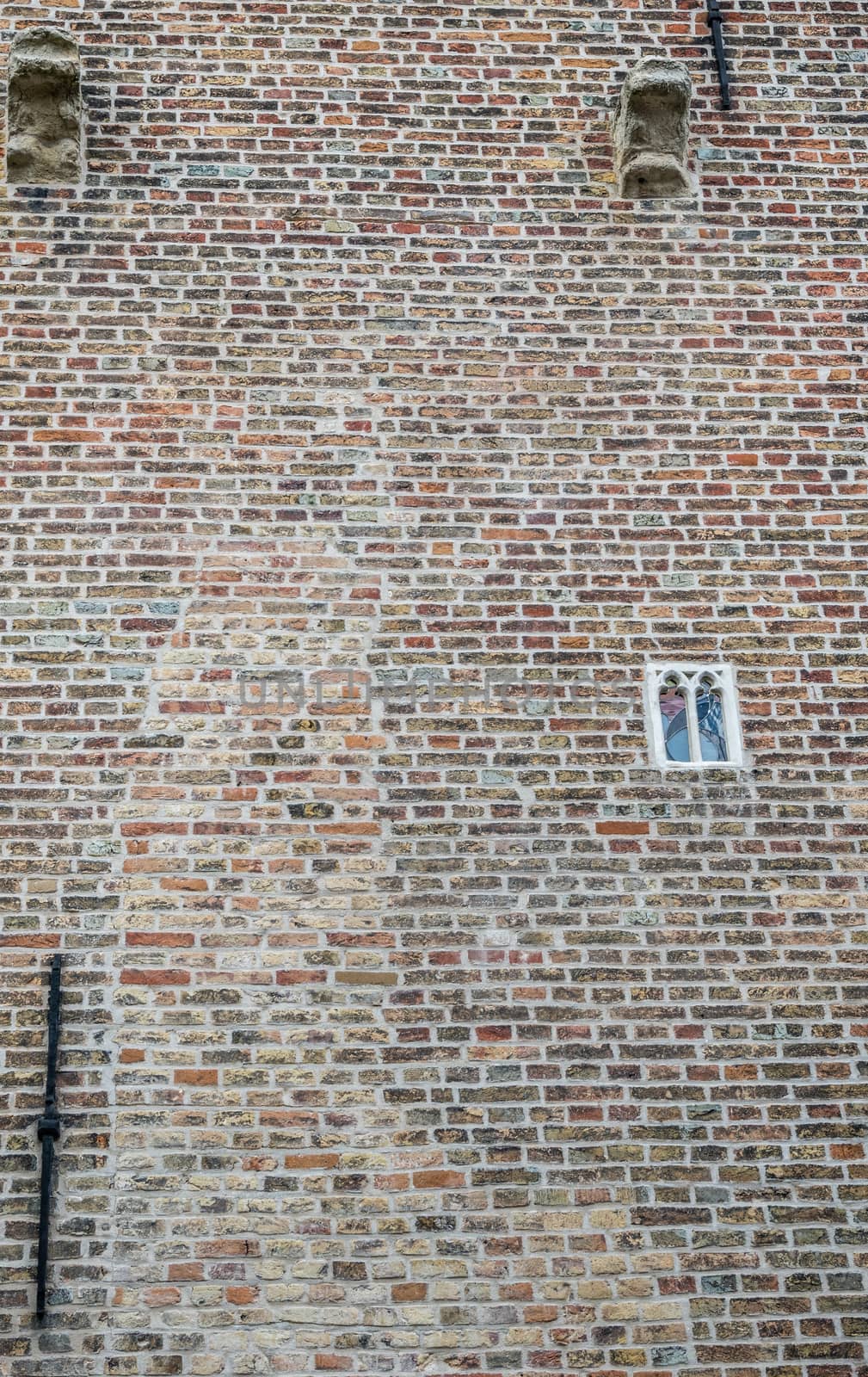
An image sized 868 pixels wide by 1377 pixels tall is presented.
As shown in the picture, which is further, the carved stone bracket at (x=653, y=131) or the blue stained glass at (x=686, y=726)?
the carved stone bracket at (x=653, y=131)

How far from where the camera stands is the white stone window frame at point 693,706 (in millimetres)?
5680

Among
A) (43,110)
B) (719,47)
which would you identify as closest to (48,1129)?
(43,110)

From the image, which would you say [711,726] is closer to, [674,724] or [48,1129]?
[674,724]

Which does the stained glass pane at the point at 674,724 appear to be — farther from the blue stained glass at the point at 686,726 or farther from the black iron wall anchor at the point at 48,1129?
the black iron wall anchor at the point at 48,1129

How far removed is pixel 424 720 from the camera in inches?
222

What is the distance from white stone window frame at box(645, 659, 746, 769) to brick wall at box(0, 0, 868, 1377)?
0.06 meters

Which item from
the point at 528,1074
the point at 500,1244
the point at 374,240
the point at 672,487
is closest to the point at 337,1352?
the point at 500,1244

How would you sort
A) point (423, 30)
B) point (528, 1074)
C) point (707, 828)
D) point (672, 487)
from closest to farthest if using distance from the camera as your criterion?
point (528, 1074) < point (707, 828) < point (672, 487) < point (423, 30)

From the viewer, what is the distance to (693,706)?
18.9 ft

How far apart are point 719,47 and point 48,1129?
204 inches

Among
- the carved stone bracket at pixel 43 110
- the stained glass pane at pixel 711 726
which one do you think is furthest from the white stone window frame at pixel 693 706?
the carved stone bracket at pixel 43 110

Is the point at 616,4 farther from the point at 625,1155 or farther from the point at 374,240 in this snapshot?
the point at 625,1155

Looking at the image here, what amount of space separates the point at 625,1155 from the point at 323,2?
191 inches

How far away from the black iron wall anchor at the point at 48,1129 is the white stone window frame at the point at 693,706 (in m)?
2.28
